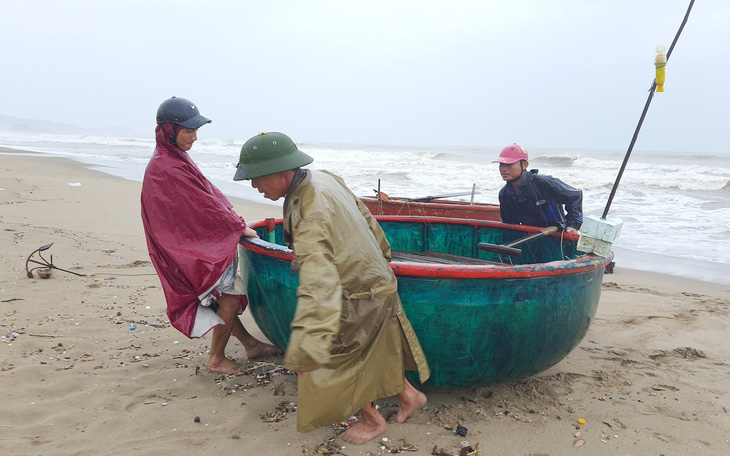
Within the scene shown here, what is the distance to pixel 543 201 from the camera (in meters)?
4.38

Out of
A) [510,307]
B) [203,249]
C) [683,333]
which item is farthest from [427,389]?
[683,333]

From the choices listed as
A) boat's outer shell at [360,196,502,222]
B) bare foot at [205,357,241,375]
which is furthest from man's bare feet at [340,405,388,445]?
boat's outer shell at [360,196,502,222]

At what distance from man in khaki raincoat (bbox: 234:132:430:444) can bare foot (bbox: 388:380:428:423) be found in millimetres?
187

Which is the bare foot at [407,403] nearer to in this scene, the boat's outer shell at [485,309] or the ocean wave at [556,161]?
the boat's outer shell at [485,309]

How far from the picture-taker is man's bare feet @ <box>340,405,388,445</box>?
2.59 m

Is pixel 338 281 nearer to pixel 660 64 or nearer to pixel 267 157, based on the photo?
pixel 267 157

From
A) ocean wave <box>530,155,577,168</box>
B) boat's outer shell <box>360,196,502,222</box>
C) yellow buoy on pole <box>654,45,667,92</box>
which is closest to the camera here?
yellow buoy on pole <box>654,45,667,92</box>

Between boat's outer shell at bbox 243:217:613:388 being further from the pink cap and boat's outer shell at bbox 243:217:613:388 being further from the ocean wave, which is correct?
the ocean wave

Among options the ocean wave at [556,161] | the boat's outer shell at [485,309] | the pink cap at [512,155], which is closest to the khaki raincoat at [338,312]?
the boat's outer shell at [485,309]

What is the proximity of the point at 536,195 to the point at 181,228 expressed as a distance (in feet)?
9.19

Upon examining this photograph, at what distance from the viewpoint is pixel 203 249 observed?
3.05 m

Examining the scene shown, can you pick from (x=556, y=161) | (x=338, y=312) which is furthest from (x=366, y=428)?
(x=556, y=161)

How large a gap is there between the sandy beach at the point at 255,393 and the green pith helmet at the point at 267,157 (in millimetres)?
1294

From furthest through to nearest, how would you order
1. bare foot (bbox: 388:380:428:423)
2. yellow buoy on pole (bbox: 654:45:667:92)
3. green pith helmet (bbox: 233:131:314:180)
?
yellow buoy on pole (bbox: 654:45:667:92) < bare foot (bbox: 388:380:428:423) < green pith helmet (bbox: 233:131:314:180)
